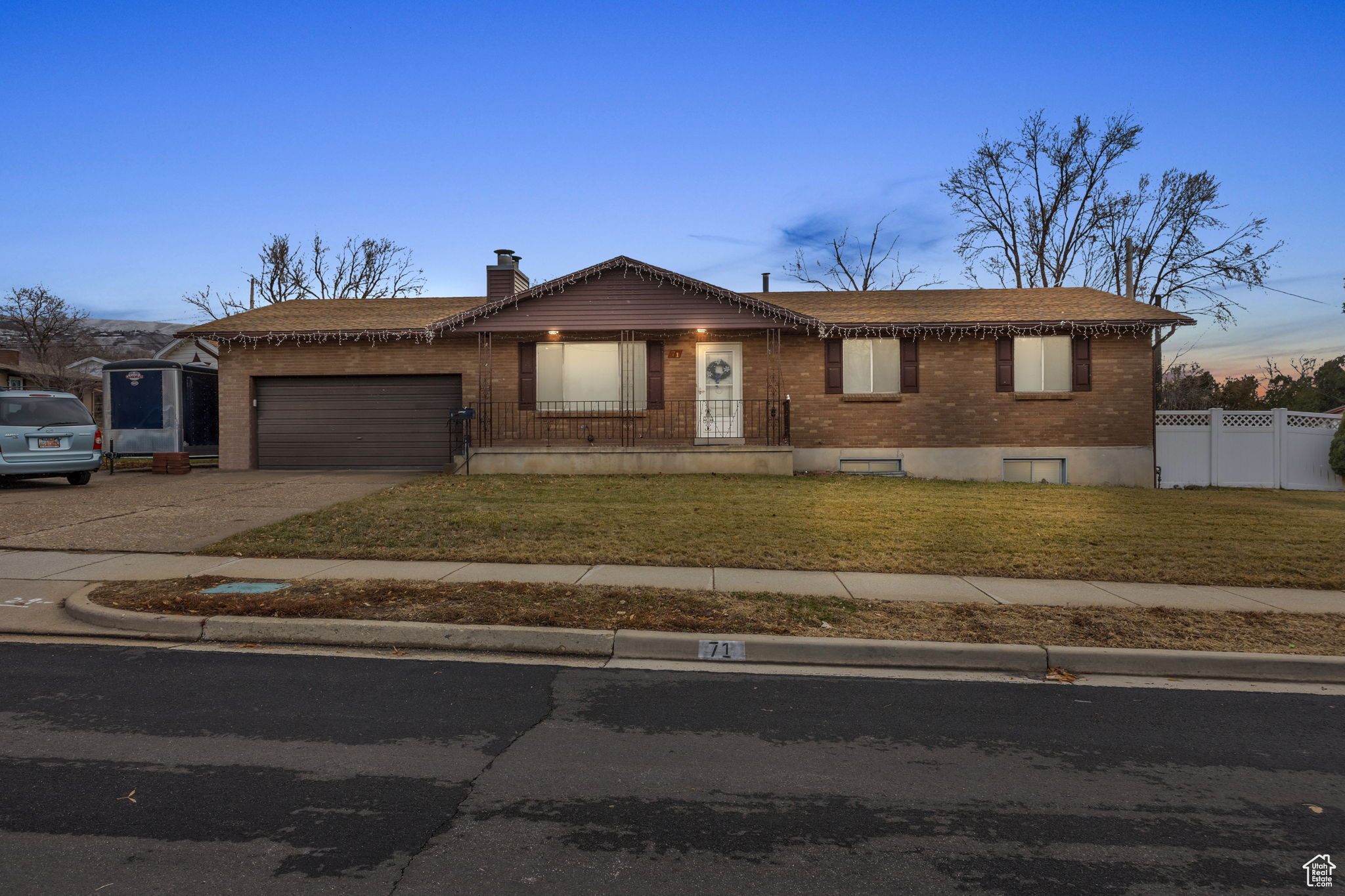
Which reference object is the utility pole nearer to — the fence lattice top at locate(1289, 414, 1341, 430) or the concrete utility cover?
the fence lattice top at locate(1289, 414, 1341, 430)

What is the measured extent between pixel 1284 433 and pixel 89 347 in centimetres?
6248

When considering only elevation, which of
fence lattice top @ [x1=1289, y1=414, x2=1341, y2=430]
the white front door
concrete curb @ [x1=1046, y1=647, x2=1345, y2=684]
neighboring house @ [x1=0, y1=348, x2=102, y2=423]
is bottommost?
concrete curb @ [x1=1046, y1=647, x2=1345, y2=684]

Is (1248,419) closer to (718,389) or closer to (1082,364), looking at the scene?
(1082,364)

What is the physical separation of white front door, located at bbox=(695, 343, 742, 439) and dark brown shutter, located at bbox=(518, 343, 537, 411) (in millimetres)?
3731

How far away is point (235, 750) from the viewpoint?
4.00 meters

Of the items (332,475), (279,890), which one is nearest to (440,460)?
(332,475)

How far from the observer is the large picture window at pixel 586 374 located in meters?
18.0

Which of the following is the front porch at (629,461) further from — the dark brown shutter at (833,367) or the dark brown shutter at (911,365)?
the dark brown shutter at (911,365)

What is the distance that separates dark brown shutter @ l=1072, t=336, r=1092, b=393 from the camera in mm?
17906

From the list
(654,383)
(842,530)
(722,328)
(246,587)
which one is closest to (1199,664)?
(842,530)


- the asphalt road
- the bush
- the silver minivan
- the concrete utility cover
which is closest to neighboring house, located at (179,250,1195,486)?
the silver minivan

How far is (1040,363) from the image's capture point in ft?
59.3

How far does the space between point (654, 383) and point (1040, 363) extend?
29.0 feet

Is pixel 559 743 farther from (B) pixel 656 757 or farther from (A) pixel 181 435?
(A) pixel 181 435
